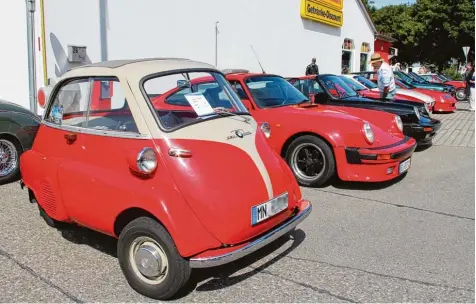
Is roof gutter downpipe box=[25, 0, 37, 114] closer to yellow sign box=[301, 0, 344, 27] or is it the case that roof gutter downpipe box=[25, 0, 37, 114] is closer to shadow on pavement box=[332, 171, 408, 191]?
shadow on pavement box=[332, 171, 408, 191]

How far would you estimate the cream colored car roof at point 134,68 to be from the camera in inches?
136

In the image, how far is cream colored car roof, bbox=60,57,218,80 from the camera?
11.4 feet

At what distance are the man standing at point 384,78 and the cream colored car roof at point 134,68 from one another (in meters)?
6.54

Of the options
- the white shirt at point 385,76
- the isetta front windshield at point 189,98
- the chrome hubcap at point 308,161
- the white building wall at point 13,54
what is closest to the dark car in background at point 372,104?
the white shirt at point 385,76

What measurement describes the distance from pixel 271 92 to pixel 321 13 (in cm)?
1579

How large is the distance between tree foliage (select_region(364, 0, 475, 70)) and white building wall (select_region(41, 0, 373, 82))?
76.3 ft

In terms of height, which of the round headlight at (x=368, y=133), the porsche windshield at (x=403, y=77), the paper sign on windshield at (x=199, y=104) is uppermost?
the porsche windshield at (x=403, y=77)

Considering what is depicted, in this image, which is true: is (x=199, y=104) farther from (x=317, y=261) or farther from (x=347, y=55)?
(x=347, y=55)

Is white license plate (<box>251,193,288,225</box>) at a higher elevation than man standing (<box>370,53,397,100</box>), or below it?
below

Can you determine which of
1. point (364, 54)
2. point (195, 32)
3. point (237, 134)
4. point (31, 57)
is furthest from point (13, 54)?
point (364, 54)

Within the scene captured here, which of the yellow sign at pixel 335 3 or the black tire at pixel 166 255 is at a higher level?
the yellow sign at pixel 335 3

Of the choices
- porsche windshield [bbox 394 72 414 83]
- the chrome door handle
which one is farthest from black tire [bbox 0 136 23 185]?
porsche windshield [bbox 394 72 414 83]

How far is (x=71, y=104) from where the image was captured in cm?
391

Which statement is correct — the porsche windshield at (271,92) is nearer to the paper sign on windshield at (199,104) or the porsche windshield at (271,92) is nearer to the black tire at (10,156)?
the paper sign on windshield at (199,104)
